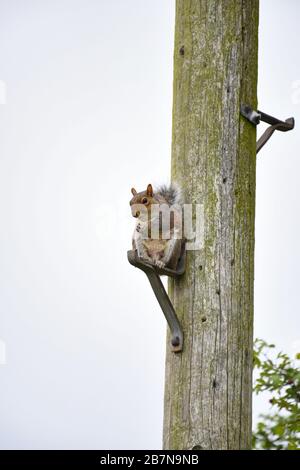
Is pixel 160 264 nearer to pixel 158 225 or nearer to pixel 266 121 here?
pixel 158 225

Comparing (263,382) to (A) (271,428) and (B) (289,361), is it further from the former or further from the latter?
(A) (271,428)

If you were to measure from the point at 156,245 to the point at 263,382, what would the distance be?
6.32 ft

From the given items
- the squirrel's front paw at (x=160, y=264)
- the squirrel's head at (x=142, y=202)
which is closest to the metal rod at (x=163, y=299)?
the squirrel's front paw at (x=160, y=264)

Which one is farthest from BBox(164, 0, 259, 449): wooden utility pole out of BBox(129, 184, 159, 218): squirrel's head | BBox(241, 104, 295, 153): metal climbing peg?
BBox(129, 184, 159, 218): squirrel's head

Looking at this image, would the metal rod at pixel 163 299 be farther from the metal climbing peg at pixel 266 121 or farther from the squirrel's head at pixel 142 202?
the metal climbing peg at pixel 266 121

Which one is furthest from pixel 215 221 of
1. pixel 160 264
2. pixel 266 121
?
pixel 266 121

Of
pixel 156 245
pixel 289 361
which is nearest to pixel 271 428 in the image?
pixel 289 361

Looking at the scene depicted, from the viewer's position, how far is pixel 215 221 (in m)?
3.46

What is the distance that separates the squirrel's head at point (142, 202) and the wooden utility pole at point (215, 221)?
409 millimetres

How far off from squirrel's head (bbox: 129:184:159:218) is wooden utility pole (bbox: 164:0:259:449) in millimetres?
409

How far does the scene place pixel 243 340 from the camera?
10.9 feet

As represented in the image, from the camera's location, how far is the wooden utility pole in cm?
327

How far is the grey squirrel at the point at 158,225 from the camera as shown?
3.60 metres

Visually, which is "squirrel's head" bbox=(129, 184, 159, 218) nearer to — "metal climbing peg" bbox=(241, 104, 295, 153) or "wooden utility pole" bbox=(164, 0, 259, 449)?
"wooden utility pole" bbox=(164, 0, 259, 449)
